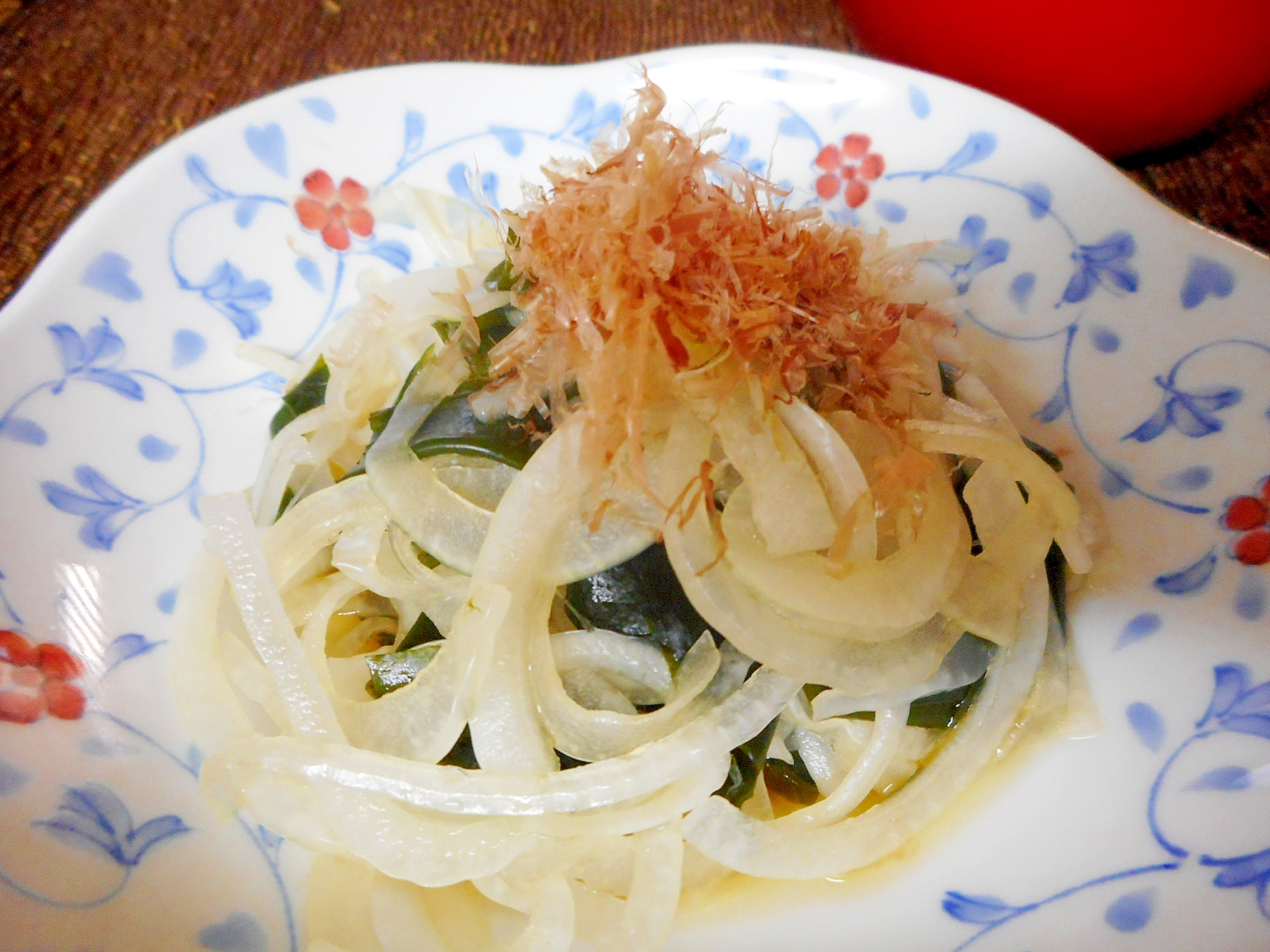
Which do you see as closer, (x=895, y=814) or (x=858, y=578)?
(x=858, y=578)

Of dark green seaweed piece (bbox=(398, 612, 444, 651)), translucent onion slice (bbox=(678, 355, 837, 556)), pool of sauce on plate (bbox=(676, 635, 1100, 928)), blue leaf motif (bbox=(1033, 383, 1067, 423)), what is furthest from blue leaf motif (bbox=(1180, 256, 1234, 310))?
dark green seaweed piece (bbox=(398, 612, 444, 651))

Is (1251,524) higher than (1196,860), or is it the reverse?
(1251,524)

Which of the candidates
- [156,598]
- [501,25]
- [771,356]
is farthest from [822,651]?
[501,25]

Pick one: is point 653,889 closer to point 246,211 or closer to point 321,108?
point 246,211

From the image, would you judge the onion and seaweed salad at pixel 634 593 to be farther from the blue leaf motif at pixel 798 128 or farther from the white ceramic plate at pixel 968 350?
the blue leaf motif at pixel 798 128

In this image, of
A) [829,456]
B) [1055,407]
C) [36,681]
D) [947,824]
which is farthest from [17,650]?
[1055,407]
